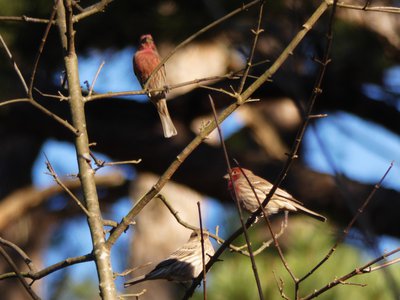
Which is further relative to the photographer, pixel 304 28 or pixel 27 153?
pixel 27 153

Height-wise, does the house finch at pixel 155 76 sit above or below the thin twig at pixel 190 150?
above

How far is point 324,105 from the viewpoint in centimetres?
751

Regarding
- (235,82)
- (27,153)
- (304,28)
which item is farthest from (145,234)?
(304,28)

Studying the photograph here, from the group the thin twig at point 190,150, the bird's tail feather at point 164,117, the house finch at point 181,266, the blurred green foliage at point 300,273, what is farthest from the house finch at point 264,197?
the blurred green foliage at point 300,273

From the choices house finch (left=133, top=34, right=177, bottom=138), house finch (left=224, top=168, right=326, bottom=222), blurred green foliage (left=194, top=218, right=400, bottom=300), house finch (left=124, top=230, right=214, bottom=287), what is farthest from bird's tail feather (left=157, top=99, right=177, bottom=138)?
blurred green foliage (left=194, top=218, right=400, bottom=300)

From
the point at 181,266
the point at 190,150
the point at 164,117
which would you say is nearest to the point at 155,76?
the point at 164,117

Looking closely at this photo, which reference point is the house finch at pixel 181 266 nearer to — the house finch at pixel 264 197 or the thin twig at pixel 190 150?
the house finch at pixel 264 197

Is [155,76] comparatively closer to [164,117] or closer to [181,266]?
[164,117]

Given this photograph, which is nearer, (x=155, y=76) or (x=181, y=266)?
(x=181, y=266)

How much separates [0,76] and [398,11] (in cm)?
463

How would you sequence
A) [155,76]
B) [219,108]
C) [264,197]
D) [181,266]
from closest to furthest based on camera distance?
[264,197] → [181,266] → [155,76] → [219,108]

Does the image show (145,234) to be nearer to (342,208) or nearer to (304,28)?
(342,208)

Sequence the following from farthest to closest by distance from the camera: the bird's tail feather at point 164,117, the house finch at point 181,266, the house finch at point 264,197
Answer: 1. the bird's tail feather at point 164,117
2. the house finch at point 181,266
3. the house finch at point 264,197

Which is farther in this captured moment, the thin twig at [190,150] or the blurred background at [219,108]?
the blurred background at [219,108]
